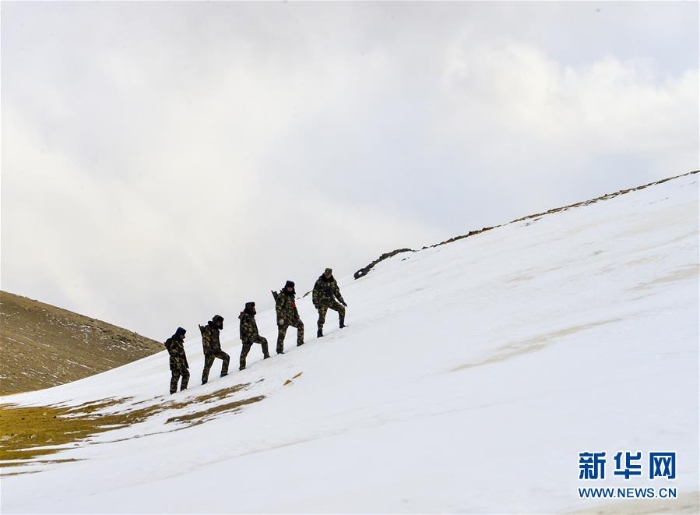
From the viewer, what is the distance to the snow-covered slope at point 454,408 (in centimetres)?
657

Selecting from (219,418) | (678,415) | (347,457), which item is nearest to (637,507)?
(678,415)

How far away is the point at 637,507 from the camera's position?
18.8 ft

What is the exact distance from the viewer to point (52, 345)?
70250 millimetres

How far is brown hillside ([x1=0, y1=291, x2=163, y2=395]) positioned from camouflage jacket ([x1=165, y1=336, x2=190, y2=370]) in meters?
34.4

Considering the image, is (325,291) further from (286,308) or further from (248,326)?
(248,326)

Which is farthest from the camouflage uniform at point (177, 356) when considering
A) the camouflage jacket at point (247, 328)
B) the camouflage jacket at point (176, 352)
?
the camouflage jacket at point (247, 328)

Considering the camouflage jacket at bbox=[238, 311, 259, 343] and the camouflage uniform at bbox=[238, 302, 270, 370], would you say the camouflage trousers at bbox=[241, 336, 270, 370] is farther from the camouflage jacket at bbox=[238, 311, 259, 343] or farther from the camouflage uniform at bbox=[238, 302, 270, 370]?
the camouflage jacket at bbox=[238, 311, 259, 343]

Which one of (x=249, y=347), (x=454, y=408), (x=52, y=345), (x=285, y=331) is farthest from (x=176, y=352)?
(x=52, y=345)

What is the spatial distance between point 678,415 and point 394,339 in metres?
11.3

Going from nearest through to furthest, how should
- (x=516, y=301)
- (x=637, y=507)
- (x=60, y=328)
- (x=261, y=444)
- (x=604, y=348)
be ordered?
(x=637, y=507) → (x=261, y=444) → (x=604, y=348) → (x=516, y=301) → (x=60, y=328)

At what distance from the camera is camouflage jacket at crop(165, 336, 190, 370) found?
66.9 ft

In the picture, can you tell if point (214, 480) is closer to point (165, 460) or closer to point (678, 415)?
point (165, 460)

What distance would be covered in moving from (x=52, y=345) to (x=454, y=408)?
230 ft

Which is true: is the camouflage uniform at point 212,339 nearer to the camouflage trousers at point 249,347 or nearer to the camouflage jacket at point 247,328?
the camouflage trousers at point 249,347
